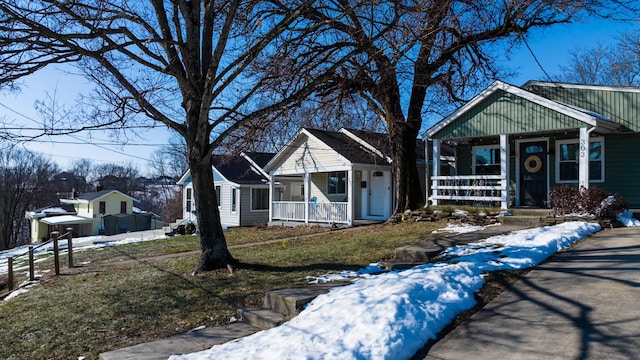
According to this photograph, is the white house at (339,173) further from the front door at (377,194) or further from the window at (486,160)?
the window at (486,160)

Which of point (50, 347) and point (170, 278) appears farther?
point (170, 278)

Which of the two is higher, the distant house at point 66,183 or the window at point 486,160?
the window at point 486,160

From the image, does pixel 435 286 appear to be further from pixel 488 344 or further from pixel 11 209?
pixel 11 209

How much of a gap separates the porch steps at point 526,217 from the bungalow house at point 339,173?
6303 mm

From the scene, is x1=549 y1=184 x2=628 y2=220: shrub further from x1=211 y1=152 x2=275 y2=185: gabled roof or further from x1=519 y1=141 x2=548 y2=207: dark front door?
x1=211 y1=152 x2=275 y2=185: gabled roof

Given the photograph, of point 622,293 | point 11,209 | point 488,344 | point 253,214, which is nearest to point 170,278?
point 488,344

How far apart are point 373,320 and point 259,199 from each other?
21.2 metres

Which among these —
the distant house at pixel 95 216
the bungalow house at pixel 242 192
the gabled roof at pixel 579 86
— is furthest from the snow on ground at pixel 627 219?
the distant house at pixel 95 216

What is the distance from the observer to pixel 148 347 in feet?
15.7

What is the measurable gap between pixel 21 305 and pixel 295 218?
1306 centimetres

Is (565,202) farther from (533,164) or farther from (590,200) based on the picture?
(533,164)

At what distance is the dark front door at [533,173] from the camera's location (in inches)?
560

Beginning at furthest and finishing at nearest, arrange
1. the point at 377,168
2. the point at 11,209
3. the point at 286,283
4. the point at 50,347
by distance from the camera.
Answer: the point at 11,209
the point at 377,168
the point at 286,283
the point at 50,347

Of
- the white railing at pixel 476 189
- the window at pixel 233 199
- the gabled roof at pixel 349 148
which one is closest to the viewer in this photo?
the white railing at pixel 476 189
